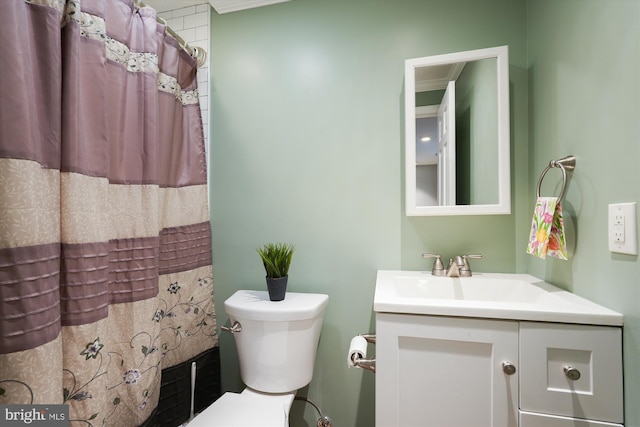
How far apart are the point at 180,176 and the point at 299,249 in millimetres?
683

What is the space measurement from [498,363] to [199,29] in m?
2.05

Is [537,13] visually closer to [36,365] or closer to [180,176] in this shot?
[180,176]

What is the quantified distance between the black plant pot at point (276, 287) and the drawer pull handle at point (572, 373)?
979mm

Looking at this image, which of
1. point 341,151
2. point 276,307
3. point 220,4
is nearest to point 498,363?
point 276,307

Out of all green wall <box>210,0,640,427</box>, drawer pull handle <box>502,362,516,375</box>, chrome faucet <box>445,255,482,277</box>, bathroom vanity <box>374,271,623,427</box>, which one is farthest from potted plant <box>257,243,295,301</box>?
drawer pull handle <box>502,362,516,375</box>

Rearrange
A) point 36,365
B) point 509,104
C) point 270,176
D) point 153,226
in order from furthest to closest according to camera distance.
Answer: point 270,176
point 509,104
point 153,226
point 36,365

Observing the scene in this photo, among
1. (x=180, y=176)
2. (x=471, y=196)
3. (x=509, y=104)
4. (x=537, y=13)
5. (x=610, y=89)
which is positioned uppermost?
(x=537, y=13)

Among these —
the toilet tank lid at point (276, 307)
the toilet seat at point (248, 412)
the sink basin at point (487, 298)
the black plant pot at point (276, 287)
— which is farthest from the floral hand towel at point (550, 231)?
the toilet seat at point (248, 412)

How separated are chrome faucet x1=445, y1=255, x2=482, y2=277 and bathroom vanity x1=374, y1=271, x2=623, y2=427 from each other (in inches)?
13.2

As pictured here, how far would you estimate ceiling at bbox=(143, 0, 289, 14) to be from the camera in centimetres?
156

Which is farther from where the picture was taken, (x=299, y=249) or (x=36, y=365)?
(x=299, y=249)

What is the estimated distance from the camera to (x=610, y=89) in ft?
2.62

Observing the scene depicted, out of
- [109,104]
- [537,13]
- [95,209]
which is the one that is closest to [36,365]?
[95,209]

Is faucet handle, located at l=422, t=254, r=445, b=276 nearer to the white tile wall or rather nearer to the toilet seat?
the toilet seat
